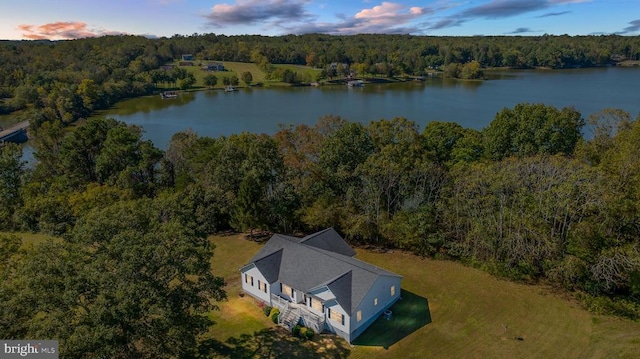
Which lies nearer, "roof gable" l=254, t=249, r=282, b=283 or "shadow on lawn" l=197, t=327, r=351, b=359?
"shadow on lawn" l=197, t=327, r=351, b=359

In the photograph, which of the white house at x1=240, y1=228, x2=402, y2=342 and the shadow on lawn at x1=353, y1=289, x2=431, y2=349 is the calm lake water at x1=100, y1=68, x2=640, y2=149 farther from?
the shadow on lawn at x1=353, y1=289, x2=431, y2=349

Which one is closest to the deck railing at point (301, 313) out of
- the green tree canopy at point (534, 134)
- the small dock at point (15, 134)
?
the green tree canopy at point (534, 134)

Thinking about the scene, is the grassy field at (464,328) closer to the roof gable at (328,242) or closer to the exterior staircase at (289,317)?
the exterior staircase at (289,317)

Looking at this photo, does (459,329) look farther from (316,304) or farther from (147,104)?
(147,104)

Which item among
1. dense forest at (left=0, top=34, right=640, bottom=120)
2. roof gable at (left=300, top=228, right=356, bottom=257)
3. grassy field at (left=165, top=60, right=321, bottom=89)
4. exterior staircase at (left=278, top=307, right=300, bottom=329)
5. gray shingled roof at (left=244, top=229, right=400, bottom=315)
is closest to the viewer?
gray shingled roof at (left=244, top=229, right=400, bottom=315)

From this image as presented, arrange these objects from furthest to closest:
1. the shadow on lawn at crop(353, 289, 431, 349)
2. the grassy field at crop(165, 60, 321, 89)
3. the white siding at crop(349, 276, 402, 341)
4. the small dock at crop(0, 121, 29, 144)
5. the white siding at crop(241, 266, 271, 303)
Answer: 1. the grassy field at crop(165, 60, 321, 89)
2. the small dock at crop(0, 121, 29, 144)
3. the white siding at crop(241, 266, 271, 303)
4. the white siding at crop(349, 276, 402, 341)
5. the shadow on lawn at crop(353, 289, 431, 349)

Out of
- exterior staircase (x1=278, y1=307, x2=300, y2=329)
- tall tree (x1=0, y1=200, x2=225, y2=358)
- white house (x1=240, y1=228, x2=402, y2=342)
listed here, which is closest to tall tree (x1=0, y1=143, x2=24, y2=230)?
tall tree (x1=0, y1=200, x2=225, y2=358)

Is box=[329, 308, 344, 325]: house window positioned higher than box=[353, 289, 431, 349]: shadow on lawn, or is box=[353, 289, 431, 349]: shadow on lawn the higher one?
box=[329, 308, 344, 325]: house window
